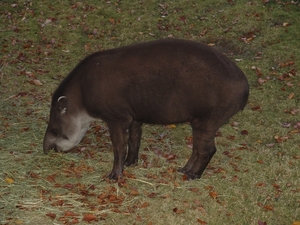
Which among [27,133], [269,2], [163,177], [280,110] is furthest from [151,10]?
[163,177]

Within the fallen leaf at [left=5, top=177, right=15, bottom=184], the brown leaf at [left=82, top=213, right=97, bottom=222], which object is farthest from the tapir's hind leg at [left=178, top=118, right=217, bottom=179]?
the fallen leaf at [left=5, top=177, right=15, bottom=184]

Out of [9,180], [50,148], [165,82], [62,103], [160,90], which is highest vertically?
[165,82]

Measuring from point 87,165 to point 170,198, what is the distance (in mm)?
1525

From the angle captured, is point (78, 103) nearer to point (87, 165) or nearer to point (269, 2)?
point (87, 165)

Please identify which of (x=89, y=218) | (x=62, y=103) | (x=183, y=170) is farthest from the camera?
(x=183, y=170)

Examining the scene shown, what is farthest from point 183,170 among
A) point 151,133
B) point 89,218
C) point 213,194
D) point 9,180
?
point 9,180

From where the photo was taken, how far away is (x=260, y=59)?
1157 cm

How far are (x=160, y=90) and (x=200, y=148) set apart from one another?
96 cm

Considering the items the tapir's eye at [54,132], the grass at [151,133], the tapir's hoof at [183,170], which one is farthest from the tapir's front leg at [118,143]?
the tapir's eye at [54,132]

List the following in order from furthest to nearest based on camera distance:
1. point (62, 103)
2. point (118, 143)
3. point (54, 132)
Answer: point (54, 132) → point (62, 103) → point (118, 143)

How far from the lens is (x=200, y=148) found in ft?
21.2

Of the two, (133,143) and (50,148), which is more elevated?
(133,143)

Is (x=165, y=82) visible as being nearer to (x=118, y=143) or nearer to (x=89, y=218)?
(x=118, y=143)

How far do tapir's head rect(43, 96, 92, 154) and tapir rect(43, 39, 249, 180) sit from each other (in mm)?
22
